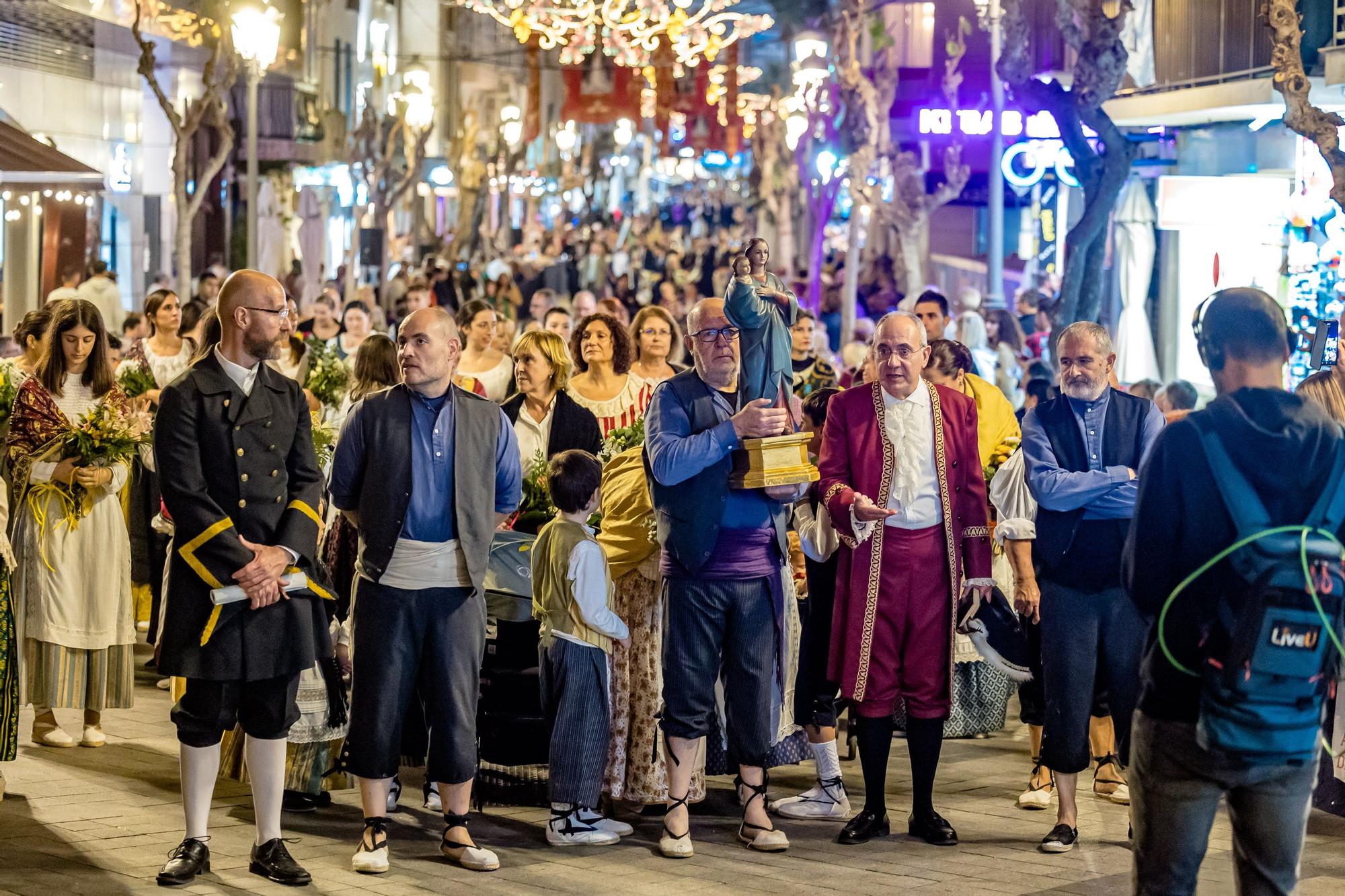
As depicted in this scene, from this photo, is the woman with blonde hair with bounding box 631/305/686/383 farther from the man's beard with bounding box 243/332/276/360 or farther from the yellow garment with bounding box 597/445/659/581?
the man's beard with bounding box 243/332/276/360

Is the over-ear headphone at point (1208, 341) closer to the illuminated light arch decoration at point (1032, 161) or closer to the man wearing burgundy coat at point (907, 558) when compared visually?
the man wearing burgundy coat at point (907, 558)

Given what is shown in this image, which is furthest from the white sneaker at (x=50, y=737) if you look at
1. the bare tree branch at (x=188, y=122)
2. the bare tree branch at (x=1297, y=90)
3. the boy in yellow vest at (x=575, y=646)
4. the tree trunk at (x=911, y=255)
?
the tree trunk at (x=911, y=255)

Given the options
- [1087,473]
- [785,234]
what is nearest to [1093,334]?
[1087,473]

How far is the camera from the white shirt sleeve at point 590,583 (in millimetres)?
7234

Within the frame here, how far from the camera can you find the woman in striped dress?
10055 millimetres

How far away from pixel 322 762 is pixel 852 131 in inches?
889

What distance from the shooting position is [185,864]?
648 cm

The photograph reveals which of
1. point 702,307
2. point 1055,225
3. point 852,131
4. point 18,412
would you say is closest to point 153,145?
point 852,131

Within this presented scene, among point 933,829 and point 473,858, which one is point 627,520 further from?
point 933,829

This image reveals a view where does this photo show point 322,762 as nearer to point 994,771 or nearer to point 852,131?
point 994,771

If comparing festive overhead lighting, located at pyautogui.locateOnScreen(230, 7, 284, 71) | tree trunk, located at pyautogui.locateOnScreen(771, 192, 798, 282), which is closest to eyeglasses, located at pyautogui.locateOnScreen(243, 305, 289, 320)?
festive overhead lighting, located at pyautogui.locateOnScreen(230, 7, 284, 71)

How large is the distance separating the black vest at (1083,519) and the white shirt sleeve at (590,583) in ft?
5.90

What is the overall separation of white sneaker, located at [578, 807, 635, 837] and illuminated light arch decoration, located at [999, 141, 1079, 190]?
54.8 feet

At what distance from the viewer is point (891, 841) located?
24.2 feet
